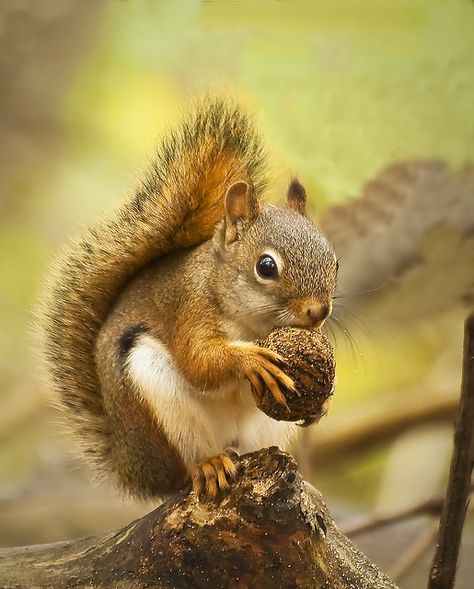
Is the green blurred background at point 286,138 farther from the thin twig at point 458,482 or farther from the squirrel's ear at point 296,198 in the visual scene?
the thin twig at point 458,482

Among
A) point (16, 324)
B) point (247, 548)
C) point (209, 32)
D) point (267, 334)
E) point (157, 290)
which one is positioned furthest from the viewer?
point (16, 324)

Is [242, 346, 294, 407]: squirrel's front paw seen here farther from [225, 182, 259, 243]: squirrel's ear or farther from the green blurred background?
the green blurred background

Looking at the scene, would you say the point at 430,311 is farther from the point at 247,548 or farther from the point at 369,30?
the point at 247,548

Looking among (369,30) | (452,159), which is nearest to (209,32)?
(369,30)

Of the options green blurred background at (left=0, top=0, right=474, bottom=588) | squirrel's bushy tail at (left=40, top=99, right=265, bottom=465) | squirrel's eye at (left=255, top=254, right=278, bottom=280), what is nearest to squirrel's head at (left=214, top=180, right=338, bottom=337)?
squirrel's eye at (left=255, top=254, right=278, bottom=280)

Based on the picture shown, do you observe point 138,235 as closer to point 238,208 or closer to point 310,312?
point 238,208

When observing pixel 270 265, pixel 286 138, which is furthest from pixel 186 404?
pixel 286 138
